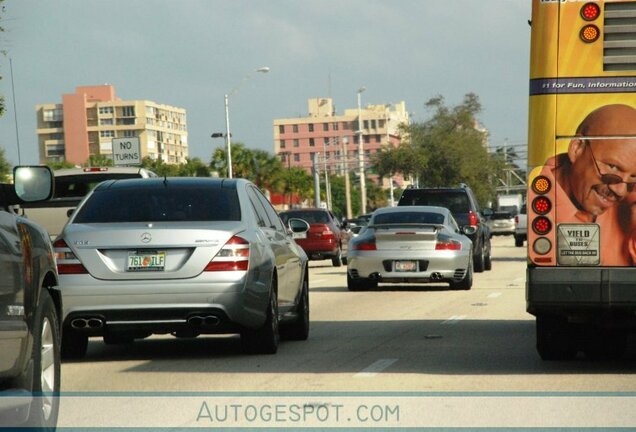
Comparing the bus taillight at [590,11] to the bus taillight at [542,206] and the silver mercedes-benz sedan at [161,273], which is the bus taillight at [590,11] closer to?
the bus taillight at [542,206]

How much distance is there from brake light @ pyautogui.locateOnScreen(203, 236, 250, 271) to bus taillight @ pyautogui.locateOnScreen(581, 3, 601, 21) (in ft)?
11.4

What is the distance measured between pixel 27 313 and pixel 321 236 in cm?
3077

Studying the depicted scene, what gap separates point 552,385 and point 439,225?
1383 cm

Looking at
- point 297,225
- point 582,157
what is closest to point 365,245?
point 297,225

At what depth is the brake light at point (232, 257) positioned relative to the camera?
39.7 feet

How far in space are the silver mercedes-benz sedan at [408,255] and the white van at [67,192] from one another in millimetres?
4835

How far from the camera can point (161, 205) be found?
12805 mm

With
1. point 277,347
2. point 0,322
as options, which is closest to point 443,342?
point 277,347

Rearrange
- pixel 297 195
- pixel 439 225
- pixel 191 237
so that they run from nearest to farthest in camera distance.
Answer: pixel 191 237
pixel 439 225
pixel 297 195

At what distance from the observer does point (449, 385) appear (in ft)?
35.1

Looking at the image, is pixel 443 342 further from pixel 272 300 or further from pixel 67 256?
pixel 67 256

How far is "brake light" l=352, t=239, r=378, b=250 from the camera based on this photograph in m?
24.3

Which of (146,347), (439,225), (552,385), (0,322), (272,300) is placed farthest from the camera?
(439,225)

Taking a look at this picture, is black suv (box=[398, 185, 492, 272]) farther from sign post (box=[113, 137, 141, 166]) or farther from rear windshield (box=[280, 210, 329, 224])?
sign post (box=[113, 137, 141, 166])
